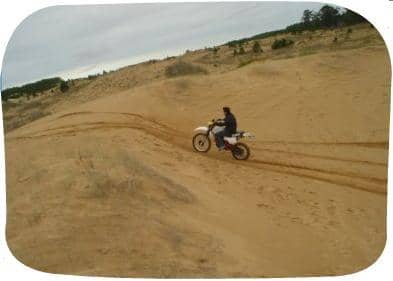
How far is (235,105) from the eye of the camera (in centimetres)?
434

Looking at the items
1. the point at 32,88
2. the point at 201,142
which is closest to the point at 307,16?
the point at 201,142

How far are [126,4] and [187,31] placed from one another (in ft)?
1.47

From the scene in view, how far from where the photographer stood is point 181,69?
4410mm

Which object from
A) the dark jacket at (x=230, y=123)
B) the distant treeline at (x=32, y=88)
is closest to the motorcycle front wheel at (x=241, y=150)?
the dark jacket at (x=230, y=123)

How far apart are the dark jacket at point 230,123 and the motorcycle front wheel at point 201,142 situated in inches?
6.1

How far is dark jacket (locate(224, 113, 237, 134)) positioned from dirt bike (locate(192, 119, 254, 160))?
3cm

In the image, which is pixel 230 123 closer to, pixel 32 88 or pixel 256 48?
A: pixel 256 48

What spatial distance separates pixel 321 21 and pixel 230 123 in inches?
36.3

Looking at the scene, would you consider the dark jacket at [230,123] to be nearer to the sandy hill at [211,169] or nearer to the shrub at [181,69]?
the sandy hill at [211,169]

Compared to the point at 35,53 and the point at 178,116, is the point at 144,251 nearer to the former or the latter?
the point at 178,116

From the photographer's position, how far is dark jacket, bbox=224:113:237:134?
4340 millimetres

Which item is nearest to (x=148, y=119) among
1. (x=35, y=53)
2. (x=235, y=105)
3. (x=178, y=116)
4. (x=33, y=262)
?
(x=178, y=116)

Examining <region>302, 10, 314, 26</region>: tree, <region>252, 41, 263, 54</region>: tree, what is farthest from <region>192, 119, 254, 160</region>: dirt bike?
<region>302, 10, 314, 26</region>: tree

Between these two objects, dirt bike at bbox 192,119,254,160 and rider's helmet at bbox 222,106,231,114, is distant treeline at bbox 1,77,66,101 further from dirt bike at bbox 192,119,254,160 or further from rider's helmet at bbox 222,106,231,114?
rider's helmet at bbox 222,106,231,114
